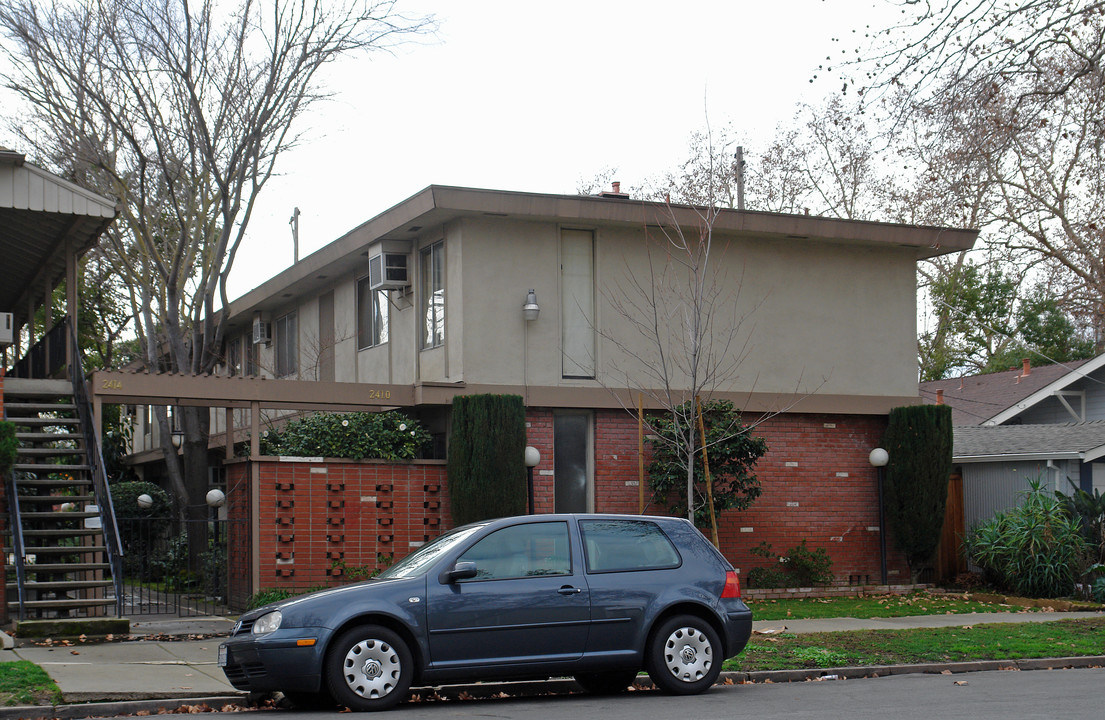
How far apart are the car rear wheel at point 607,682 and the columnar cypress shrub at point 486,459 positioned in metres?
5.74

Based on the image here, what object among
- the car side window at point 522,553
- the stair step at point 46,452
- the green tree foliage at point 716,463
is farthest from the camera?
the green tree foliage at point 716,463

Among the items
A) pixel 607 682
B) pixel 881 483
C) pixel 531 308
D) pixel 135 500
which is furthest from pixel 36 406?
pixel 881 483

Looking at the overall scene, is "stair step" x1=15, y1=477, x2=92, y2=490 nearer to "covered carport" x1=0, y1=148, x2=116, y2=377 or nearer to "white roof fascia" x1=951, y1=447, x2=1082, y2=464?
"covered carport" x1=0, y1=148, x2=116, y2=377

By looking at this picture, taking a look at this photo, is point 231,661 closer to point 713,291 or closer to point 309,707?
point 309,707

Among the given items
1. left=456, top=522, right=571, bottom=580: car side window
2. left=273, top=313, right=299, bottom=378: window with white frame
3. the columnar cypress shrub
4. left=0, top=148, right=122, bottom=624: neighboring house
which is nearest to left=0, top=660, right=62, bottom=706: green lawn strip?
left=0, top=148, right=122, bottom=624: neighboring house

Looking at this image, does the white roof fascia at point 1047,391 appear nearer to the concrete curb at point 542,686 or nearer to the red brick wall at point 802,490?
the red brick wall at point 802,490

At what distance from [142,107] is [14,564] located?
811 cm

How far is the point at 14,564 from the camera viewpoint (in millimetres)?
14398

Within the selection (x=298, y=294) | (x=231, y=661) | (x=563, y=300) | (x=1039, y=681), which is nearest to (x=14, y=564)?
(x=231, y=661)

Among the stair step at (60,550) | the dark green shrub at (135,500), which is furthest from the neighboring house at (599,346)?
the dark green shrub at (135,500)

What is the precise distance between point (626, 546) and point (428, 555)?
5.45 feet

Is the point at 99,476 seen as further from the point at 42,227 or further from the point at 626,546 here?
the point at 626,546

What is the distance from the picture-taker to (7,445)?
45.0 feet

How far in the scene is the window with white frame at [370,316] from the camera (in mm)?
19703
